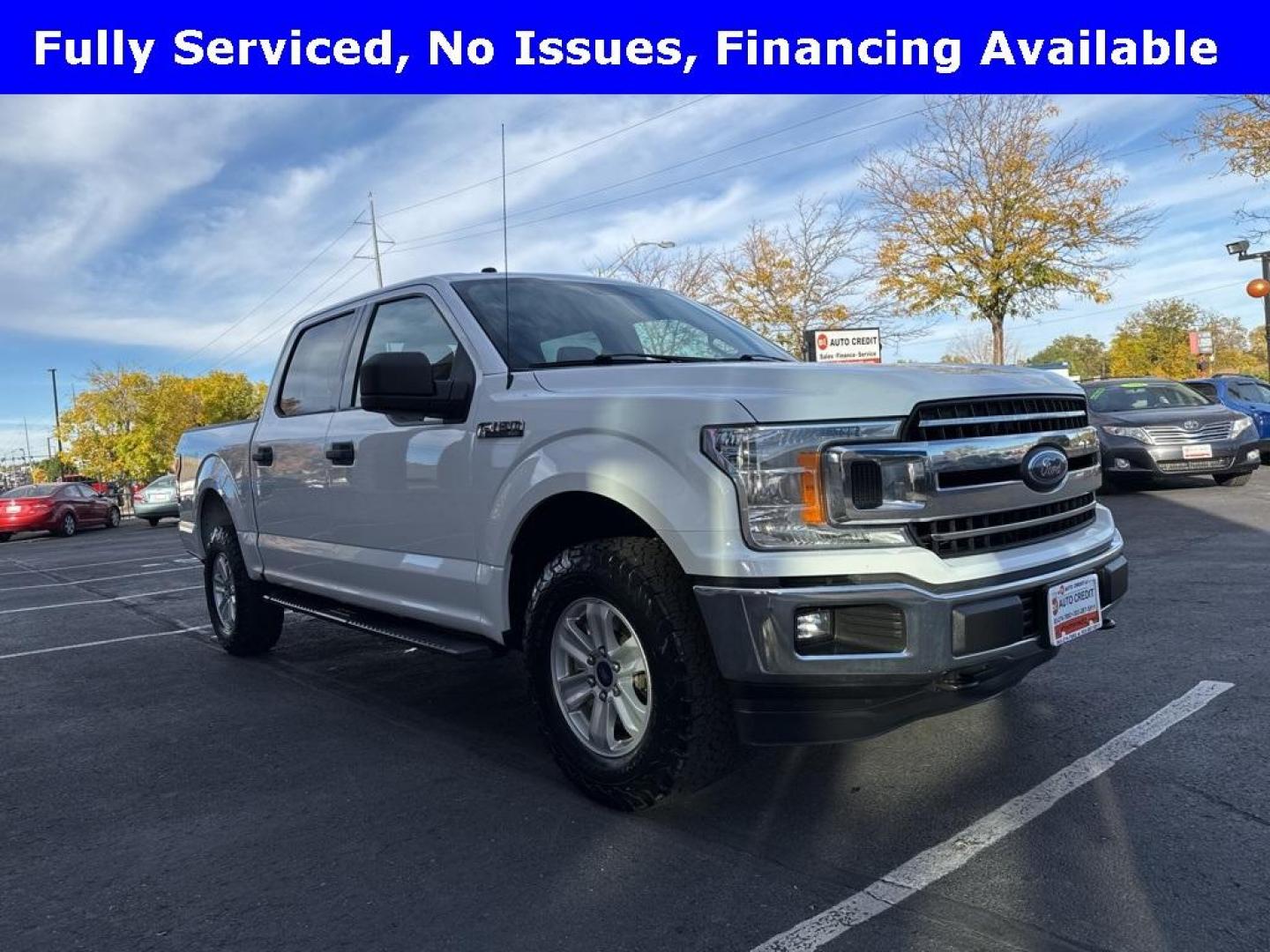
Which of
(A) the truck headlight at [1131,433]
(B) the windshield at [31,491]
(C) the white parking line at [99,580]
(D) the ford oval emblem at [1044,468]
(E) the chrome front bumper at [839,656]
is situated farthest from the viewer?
(B) the windshield at [31,491]

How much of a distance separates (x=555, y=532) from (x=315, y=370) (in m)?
2.36

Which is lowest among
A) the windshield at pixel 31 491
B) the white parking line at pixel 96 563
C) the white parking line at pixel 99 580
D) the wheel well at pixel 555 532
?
the white parking line at pixel 96 563

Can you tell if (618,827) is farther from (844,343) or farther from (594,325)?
(844,343)

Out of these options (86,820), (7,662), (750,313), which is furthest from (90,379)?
(86,820)

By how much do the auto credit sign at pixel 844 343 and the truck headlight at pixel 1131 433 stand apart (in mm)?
9471

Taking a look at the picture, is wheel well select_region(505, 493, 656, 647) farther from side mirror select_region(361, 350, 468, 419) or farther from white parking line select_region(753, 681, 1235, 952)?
white parking line select_region(753, 681, 1235, 952)

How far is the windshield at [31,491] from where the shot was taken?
22.6m

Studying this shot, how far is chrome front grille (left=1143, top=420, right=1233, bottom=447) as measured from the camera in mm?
11625

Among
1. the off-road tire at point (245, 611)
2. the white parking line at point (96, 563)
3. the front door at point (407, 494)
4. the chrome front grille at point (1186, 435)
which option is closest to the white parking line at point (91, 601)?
the white parking line at point (96, 563)

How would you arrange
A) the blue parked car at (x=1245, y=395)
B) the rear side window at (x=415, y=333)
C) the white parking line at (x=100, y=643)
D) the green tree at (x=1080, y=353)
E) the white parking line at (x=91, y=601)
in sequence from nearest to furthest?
1. the rear side window at (x=415, y=333)
2. the white parking line at (x=100, y=643)
3. the white parking line at (x=91, y=601)
4. the blue parked car at (x=1245, y=395)
5. the green tree at (x=1080, y=353)

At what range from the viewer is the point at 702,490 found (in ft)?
9.36

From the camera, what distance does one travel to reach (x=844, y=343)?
70.5 ft

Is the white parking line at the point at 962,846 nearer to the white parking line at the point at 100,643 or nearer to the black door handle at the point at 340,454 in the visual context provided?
the black door handle at the point at 340,454

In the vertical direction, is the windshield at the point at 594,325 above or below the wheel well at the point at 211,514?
above
